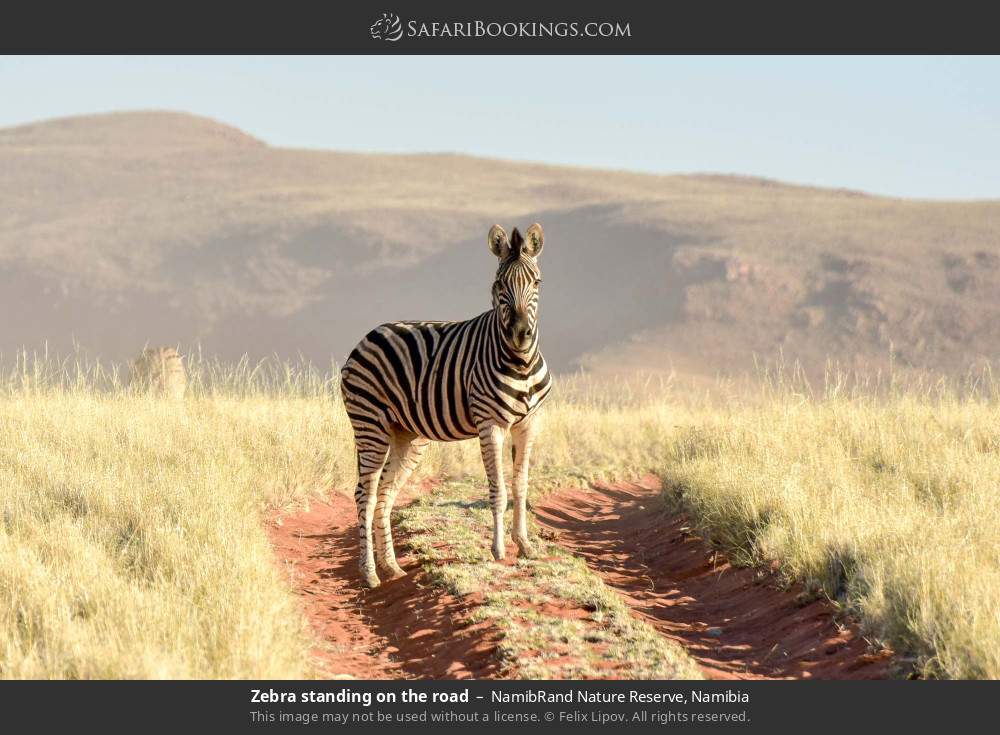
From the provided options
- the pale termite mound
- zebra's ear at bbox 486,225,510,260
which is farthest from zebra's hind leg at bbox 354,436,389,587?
the pale termite mound

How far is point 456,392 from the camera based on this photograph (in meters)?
8.81

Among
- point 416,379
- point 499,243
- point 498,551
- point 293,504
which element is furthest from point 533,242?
point 293,504

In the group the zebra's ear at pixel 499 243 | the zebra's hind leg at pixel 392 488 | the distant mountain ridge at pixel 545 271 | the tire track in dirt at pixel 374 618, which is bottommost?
the tire track in dirt at pixel 374 618

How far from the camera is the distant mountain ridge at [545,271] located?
42781 millimetres

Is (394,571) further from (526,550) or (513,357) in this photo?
(513,357)

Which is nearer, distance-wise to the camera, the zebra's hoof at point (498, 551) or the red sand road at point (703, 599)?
the red sand road at point (703, 599)

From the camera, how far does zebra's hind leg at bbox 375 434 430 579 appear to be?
9.15 metres

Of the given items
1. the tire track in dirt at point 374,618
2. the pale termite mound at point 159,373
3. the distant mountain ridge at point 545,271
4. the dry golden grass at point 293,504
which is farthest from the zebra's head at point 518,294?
the distant mountain ridge at point 545,271

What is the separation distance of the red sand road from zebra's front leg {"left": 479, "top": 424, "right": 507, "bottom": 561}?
3.58 feet

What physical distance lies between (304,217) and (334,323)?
38.7 feet

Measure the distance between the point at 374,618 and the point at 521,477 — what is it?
1648mm

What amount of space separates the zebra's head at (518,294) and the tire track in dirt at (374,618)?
1935 millimetres

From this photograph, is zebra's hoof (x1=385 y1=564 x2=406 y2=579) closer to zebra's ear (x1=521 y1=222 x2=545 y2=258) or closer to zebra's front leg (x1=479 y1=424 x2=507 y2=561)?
zebra's front leg (x1=479 y1=424 x2=507 y2=561)

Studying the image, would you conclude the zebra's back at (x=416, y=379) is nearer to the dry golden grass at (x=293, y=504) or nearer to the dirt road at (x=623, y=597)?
the dirt road at (x=623, y=597)
